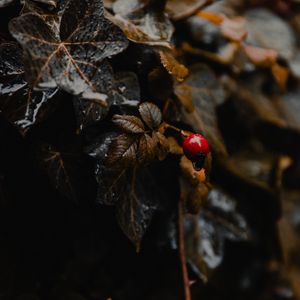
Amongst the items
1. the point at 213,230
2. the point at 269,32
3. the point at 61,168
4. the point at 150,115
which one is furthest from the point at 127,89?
the point at 269,32

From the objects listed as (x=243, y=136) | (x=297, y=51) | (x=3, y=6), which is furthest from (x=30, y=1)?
(x=297, y=51)

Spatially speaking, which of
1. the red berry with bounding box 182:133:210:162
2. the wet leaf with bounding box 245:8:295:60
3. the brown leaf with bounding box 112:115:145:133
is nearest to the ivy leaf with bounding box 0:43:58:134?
the brown leaf with bounding box 112:115:145:133

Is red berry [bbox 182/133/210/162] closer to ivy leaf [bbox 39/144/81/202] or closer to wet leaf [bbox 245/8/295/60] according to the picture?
ivy leaf [bbox 39/144/81/202]

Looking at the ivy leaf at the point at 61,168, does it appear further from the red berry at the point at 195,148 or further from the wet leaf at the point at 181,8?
the wet leaf at the point at 181,8

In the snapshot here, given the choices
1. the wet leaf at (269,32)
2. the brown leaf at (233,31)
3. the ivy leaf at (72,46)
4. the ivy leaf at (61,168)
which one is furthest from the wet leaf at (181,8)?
the ivy leaf at (61,168)

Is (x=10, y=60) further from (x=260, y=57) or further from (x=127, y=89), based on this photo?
(x=260, y=57)

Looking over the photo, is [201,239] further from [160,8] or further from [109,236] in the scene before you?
[160,8]
